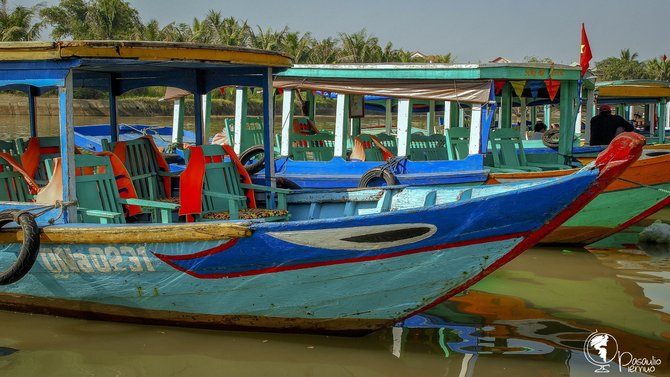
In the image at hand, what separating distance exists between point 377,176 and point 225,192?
9.33 feet

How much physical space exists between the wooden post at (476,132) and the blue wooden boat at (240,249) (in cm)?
394

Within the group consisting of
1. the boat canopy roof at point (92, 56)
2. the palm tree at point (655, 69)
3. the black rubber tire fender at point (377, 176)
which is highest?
the palm tree at point (655, 69)

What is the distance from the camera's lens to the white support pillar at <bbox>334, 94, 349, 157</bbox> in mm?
10750

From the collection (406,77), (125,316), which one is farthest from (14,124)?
(125,316)

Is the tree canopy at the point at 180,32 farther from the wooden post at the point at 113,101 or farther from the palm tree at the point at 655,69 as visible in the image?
the wooden post at the point at 113,101

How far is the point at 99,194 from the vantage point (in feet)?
21.9

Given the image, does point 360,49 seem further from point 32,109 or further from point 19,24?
point 32,109

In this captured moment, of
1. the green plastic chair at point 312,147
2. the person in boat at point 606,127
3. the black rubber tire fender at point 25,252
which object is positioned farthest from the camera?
the person in boat at point 606,127

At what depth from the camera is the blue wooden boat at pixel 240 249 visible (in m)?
5.28

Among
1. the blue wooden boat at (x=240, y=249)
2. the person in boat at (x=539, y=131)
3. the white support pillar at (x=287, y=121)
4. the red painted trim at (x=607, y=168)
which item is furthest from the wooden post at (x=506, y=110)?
the red painted trim at (x=607, y=168)

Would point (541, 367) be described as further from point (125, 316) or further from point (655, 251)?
point (655, 251)

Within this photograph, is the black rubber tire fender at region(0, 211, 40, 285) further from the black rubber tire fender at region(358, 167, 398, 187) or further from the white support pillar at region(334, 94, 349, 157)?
the white support pillar at region(334, 94, 349, 157)

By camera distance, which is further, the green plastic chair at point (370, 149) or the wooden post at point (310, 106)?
the wooden post at point (310, 106)

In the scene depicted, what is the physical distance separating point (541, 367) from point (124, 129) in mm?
11400
